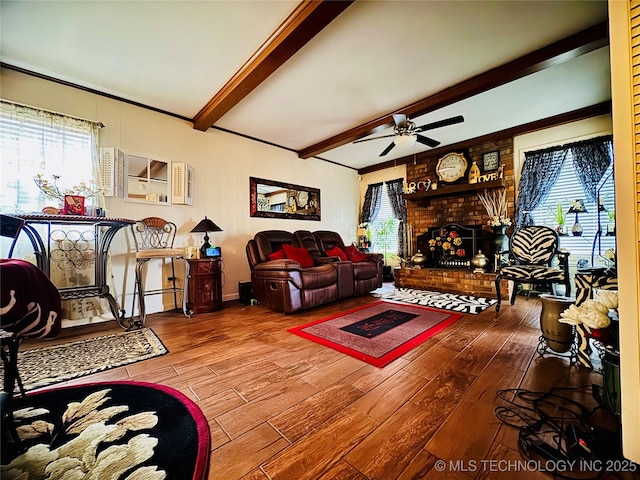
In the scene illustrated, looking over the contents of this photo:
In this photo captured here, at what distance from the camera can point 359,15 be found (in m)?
2.01

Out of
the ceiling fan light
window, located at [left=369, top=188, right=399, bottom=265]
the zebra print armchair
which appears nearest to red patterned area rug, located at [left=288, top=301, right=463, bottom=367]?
the zebra print armchair

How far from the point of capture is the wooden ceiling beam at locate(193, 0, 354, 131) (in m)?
1.84

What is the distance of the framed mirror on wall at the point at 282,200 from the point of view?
4398 millimetres

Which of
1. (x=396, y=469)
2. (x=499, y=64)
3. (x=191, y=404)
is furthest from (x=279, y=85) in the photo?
(x=396, y=469)

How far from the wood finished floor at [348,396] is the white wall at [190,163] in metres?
1.44

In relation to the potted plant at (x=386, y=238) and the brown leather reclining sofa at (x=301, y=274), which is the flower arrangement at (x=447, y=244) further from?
the brown leather reclining sofa at (x=301, y=274)

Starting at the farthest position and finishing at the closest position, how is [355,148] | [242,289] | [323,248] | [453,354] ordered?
[355,148] → [323,248] → [242,289] → [453,354]

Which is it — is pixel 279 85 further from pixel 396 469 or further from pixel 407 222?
pixel 407 222

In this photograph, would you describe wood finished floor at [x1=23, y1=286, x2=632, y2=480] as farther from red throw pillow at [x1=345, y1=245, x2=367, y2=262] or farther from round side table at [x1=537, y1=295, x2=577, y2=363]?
red throw pillow at [x1=345, y1=245, x2=367, y2=262]

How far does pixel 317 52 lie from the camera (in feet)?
7.88

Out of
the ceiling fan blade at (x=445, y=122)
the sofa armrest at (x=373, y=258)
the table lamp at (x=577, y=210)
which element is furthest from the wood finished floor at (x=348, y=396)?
the ceiling fan blade at (x=445, y=122)

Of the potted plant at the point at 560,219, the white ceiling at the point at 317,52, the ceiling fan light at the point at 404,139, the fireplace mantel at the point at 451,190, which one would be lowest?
the potted plant at the point at 560,219

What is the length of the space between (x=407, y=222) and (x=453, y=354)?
13.1 ft

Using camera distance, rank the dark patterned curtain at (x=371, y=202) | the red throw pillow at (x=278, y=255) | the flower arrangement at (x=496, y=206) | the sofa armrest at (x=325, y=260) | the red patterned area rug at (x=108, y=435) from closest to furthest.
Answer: the red patterned area rug at (x=108, y=435)
the red throw pillow at (x=278, y=255)
the flower arrangement at (x=496, y=206)
the sofa armrest at (x=325, y=260)
the dark patterned curtain at (x=371, y=202)
